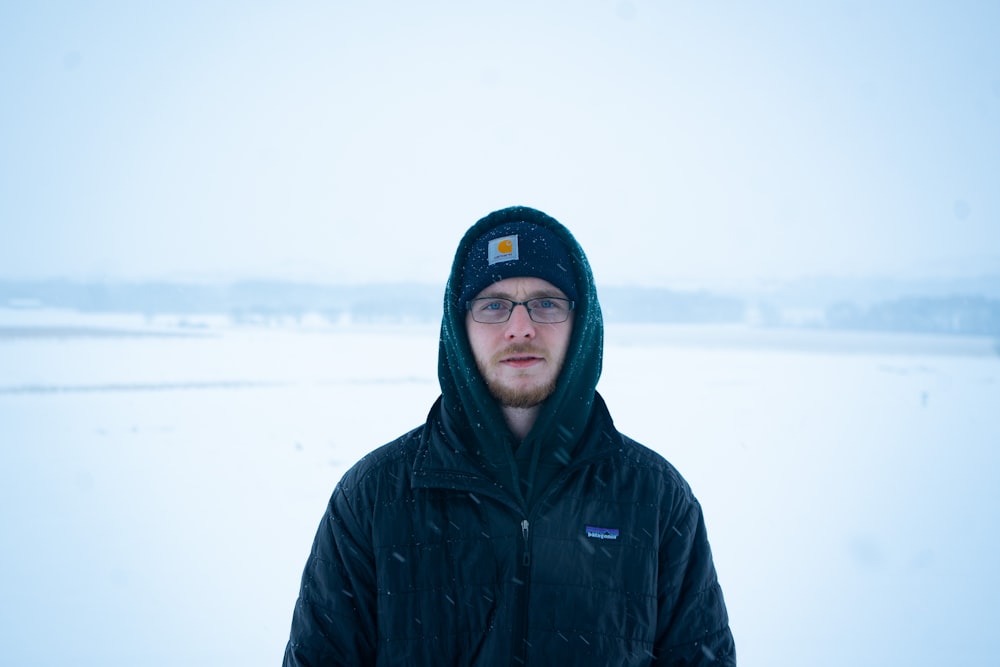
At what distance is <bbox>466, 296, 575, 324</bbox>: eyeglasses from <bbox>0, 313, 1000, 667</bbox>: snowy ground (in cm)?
282

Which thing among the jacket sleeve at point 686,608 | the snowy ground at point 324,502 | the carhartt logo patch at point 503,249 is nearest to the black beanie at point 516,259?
the carhartt logo patch at point 503,249

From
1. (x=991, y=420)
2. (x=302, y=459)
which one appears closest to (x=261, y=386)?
(x=302, y=459)

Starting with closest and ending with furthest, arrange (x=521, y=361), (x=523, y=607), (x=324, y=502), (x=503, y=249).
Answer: (x=523, y=607) < (x=521, y=361) < (x=503, y=249) < (x=324, y=502)

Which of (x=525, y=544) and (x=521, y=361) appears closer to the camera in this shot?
(x=525, y=544)

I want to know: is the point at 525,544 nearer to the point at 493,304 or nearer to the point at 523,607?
the point at 523,607

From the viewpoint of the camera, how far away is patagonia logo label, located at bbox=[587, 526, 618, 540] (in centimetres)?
159

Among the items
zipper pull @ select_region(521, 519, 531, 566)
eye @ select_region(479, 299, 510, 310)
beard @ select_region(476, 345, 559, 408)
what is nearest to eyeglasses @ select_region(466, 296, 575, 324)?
eye @ select_region(479, 299, 510, 310)

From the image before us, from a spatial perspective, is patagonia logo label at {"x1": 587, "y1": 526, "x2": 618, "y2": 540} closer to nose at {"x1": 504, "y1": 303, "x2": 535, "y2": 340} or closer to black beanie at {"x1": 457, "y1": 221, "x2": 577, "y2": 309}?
nose at {"x1": 504, "y1": 303, "x2": 535, "y2": 340}

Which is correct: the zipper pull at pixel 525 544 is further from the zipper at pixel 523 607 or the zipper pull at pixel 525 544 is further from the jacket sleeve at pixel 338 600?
the jacket sleeve at pixel 338 600

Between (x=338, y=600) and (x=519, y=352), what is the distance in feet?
2.94

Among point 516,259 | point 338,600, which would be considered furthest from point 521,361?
point 338,600

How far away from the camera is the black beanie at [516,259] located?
1.81m

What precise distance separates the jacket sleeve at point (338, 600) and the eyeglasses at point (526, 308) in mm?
722

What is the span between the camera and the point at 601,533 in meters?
1.59
